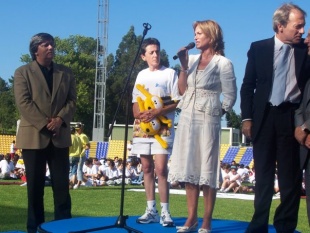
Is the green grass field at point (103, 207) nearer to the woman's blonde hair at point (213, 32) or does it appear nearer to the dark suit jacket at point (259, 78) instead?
the woman's blonde hair at point (213, 32)

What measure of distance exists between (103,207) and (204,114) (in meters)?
8.26

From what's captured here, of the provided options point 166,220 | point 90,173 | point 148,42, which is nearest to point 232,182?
point 90,173

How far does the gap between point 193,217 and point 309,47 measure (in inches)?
78.4

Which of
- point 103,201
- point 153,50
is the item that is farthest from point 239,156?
point 153,50

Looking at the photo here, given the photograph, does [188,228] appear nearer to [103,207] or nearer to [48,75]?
[48,75]

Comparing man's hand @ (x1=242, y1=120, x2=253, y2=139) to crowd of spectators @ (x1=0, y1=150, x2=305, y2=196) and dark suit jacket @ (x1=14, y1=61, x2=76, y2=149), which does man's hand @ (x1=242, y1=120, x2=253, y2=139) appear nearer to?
dark suit jacket @ (x1=14, y1=61, x2=76, y2=149)

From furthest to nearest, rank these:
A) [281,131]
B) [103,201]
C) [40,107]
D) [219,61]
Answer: [103,201], [40,107], [219,61], [281,131]

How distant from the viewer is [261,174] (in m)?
5.96

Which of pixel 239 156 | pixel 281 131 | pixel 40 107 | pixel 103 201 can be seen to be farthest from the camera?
pixel 239 156

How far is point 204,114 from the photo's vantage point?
6.43m

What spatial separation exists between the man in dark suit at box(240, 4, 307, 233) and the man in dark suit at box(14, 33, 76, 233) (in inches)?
81.7

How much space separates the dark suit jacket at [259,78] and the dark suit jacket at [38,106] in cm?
201

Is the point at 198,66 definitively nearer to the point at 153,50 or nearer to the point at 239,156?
the point at 153,50

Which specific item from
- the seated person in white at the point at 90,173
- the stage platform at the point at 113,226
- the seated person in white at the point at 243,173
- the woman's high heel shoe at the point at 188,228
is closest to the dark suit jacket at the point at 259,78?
the woman's high heel shoe at the point at 188,228
